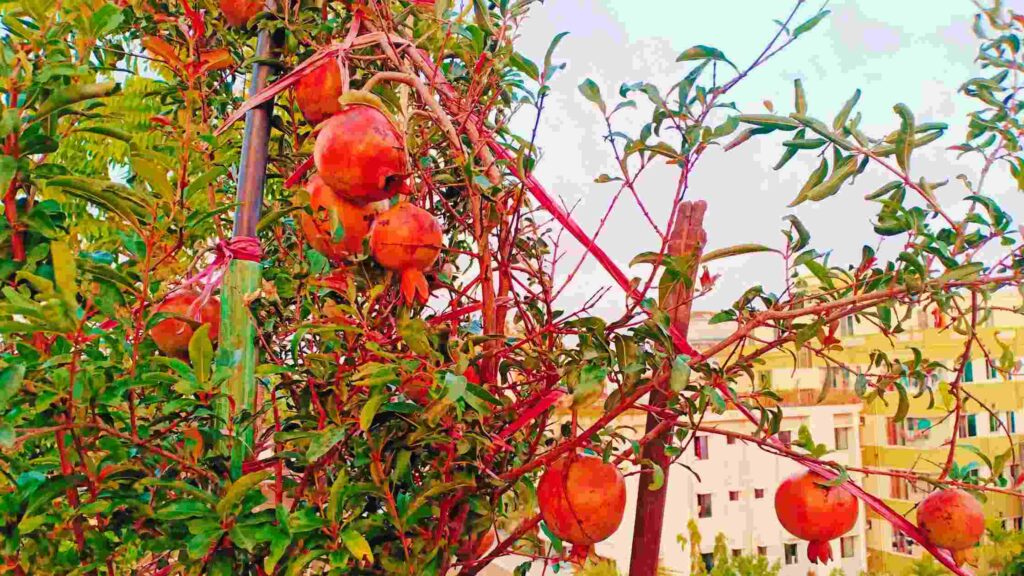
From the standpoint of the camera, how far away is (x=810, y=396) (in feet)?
9.53

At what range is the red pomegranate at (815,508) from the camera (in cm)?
69

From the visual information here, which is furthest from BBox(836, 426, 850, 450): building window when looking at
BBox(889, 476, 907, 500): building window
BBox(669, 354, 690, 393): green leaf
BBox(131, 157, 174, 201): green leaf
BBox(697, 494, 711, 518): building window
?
BBox(131, 157, 174, 201): green leaf

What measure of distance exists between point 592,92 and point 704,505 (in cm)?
364

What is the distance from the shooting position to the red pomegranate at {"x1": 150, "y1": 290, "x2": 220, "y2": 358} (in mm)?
741

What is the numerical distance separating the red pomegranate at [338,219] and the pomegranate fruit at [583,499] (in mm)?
260

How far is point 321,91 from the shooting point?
0.78 meters

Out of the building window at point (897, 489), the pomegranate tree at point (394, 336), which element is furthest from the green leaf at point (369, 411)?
the building window at point (897, 489)

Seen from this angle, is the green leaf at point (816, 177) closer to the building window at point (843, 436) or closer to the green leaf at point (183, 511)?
the green leaf at point (183, 511)

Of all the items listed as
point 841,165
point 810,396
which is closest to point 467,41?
point 841,165

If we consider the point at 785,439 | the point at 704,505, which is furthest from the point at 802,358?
the point at 704,505

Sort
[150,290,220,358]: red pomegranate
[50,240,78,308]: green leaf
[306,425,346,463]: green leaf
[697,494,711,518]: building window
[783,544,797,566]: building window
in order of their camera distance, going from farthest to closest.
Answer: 1. [783,544,797,566]: building window
2. [697,494,711,518]: building window
3. [150,290,220,358]: red pomegranate
4. [306,425,346,463]: green leaf
5. [50,240,78,308]: green leaf

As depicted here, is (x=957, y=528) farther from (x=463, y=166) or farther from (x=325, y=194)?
(x=325, y=194)

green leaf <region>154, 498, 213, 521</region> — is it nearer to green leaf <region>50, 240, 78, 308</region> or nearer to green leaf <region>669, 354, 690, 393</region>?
green leaf <region>50, 240, 78, 308</region>

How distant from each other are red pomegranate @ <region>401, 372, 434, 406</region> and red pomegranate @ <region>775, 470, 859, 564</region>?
1.08 ft
